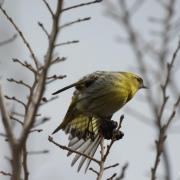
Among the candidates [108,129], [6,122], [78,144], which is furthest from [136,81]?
[6,122]

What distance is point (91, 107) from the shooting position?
587 cm

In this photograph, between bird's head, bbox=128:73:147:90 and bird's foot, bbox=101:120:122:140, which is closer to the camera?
bird's foot, bbox=101:120:122:140

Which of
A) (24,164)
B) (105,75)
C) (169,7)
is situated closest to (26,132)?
(24,164)

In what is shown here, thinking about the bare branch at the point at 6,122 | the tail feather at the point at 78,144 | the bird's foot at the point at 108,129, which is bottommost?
the tail feather at the point at 78,144

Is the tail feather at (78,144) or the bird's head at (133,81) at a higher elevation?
the bird's head at (133,81)

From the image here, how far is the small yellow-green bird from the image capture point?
573 cm

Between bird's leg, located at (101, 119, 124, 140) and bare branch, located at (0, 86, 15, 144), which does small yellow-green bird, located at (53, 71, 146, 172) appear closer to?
bird's leg, located at (101, 119, 124, 140)

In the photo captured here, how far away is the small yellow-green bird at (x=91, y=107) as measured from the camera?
573cm

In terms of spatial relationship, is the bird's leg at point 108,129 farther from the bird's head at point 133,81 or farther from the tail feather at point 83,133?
the bird's head at point 133,81

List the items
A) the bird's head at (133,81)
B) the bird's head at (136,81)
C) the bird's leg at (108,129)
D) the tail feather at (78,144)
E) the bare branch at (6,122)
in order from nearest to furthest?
the bare branch at (6,122), the bird's leg at (108,129), the tail feather at (78,144), the bird's head at (133,81), the bird's head at (136,81)

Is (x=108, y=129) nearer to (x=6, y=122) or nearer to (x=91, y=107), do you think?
(x=91, y=107)

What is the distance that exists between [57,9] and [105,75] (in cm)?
309

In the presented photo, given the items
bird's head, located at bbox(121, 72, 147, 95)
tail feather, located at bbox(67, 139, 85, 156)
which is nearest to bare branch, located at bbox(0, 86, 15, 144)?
tail feather, located at bbox(67, 139, 85, 156)

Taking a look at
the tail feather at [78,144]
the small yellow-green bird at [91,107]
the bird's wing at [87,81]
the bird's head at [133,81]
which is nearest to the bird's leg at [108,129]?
the small yellow-green bird at [91,107]
